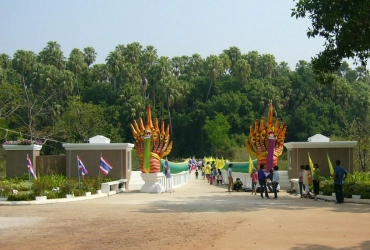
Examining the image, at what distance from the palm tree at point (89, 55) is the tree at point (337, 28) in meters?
→ 69.2

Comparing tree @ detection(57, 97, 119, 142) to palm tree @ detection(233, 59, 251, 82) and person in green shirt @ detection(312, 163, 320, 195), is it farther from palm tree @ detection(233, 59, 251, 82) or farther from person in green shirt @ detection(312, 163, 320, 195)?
person in green shirt @ detection(312, 163, 320, 195)

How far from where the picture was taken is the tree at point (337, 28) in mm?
18906

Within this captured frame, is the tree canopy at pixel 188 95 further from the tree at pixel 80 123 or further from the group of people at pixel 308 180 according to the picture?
the group of people at pixel 308 180

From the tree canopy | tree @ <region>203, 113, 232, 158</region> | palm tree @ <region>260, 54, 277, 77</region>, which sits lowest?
tree @ <region>203, 113, 232, 158</region>

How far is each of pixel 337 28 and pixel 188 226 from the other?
34.1ft

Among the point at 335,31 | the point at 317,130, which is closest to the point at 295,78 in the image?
the point at 317,130

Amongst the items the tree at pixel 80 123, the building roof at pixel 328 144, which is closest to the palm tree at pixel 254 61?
the tree at pixel 80 123

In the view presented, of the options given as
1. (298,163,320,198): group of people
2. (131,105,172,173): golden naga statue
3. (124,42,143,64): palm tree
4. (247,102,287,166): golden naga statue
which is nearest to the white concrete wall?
(131,105,172,173): golden naga statue

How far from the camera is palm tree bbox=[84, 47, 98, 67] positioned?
87500 millimetres

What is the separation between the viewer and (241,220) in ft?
48.8

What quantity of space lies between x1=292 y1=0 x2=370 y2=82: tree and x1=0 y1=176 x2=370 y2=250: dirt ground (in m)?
5.35

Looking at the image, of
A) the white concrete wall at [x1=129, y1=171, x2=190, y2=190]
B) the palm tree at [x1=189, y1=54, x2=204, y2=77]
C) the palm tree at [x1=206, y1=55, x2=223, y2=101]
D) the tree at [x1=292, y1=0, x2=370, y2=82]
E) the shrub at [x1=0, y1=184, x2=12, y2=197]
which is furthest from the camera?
the palm tree at [x1=189, y1=54, x2=204, y2=77]

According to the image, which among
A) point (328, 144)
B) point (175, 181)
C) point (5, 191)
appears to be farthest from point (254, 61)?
point (5, 191)

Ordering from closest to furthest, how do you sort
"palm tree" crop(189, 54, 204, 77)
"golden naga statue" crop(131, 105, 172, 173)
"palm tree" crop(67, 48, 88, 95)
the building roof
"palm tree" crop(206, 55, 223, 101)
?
1. the building roof
2. "golden naga statue" crop(131, 105, 172, 173)
3. "palm tree" crop(67, 48, 88, 95)
4. "palm tree" crop(206, 55, 223, 101)
5. "palm tree" crop(189, 54, 204, 77)
